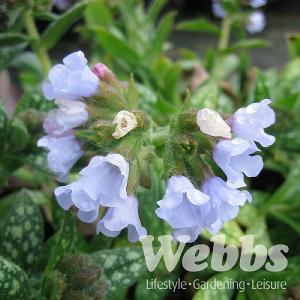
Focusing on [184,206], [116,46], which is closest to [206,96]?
[116,46]

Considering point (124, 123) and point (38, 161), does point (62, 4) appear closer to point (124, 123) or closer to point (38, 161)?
point (38, 161)

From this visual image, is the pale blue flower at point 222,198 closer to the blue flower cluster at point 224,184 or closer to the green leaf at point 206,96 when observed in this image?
the blue flower cluster at point 224,184

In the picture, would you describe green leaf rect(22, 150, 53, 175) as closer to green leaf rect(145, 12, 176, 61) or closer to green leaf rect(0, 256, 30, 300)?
green leaf rect(0, 256, 30, 300)

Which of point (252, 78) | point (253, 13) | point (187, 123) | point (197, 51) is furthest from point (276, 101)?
point (197, 51)

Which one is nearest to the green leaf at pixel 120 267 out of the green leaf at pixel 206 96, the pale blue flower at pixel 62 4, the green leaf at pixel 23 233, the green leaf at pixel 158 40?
the green leaf at pixel 23 233

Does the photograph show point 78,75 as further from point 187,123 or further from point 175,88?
point 175,88

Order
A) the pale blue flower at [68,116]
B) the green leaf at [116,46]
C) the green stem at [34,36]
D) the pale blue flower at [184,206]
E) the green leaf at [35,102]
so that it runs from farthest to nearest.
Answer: the green leaf at [116,46], the green stem at [34,36], the green leaf at [35,102], the pale blue flower at [68,116], the pale blue flower at [184,206]
